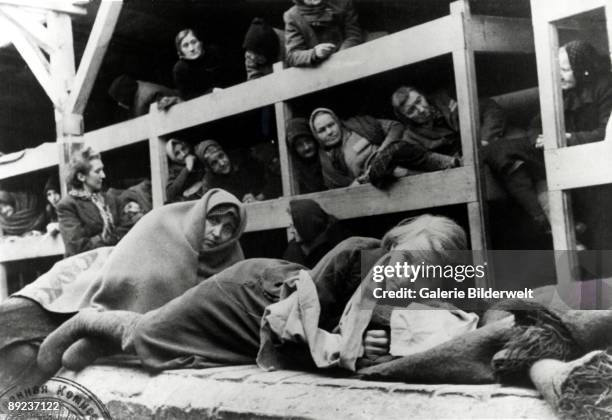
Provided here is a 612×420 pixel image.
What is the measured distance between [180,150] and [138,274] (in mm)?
735

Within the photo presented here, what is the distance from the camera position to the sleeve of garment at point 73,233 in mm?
4531

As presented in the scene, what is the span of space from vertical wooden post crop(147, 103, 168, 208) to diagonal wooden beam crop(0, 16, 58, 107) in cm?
75

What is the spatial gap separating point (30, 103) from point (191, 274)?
69.7 inches

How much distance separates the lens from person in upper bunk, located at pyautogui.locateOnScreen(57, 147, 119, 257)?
452 cm

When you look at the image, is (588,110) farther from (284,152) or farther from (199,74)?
(199,74)

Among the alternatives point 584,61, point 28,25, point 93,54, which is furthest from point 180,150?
point 584,61

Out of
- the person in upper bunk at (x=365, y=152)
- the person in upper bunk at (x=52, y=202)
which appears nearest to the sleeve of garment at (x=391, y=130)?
the person in upper bunk at (x=365, y=152)

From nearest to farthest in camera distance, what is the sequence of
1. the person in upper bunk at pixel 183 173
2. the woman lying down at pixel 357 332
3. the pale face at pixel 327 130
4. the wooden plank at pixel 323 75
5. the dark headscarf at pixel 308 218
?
the woman lying down at pixel 357 332 → the wooden plank at pixel 323 75 → the dark headscarf at pixel 308 218 → the pale face at pixel 327 130 → the person in upper bunk at pixel 183 173

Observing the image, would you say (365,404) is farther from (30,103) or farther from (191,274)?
(30,103)

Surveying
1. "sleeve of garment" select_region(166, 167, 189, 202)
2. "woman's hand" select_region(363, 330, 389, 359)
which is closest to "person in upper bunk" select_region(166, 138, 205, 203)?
"sleeve of garment" select_region(166, 167, 189, 202)

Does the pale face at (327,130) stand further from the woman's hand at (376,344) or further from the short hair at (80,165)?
the short hair at (80,165)

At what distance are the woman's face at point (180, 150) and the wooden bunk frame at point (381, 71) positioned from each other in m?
0.09

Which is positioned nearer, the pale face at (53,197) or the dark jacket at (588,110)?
A: the dark jacket at (588,110)

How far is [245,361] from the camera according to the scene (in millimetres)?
3488
